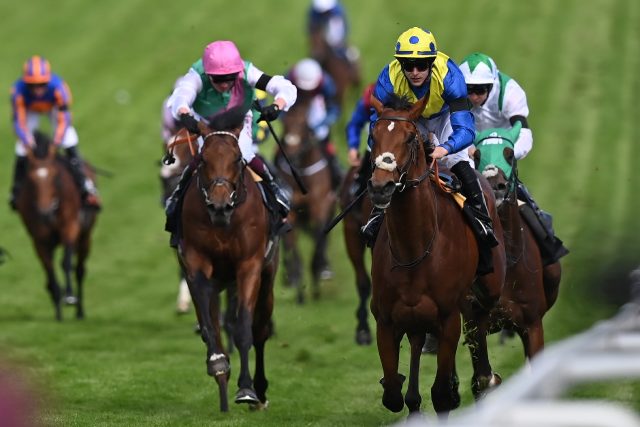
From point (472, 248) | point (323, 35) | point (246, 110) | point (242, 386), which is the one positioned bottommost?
point (242, 386)

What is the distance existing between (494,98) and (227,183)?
7.10ft

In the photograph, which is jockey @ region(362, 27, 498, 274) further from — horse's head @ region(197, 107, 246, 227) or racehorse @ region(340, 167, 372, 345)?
racehorse @ region(340, 167, 372, 345)

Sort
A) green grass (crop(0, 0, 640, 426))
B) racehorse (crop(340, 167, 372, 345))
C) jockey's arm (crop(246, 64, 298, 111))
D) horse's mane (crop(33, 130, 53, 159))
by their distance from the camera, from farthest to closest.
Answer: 1. horse's mane (crop(33, 130, 53, 159))
2. racehorse (crop(340, 167, 372, 345))
3. green grass (crop(0, 0, 640, 426))
4. jockey's arm (crop(246, 64, 298, 111))

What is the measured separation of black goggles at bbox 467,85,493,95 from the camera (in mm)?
9797

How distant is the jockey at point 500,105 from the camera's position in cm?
974

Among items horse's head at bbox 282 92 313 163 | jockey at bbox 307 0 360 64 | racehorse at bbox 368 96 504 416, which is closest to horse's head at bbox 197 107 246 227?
racehorse at bbox 368 96 504 416

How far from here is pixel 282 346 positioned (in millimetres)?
13867

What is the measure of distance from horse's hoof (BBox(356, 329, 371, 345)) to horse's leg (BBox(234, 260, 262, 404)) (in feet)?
12.5

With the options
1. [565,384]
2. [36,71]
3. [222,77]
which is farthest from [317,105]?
[565,384]

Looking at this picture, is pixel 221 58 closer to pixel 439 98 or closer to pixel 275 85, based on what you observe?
pixel 275 85

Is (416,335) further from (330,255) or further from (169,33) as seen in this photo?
(169,33)

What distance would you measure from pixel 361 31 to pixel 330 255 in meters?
13.2

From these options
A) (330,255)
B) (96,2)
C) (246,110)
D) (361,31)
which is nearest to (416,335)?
(246,110)

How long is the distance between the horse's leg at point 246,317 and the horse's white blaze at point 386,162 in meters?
2.48
